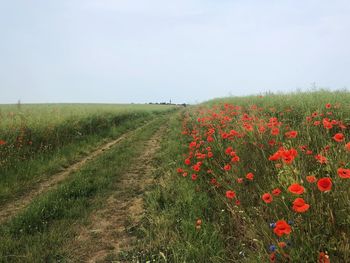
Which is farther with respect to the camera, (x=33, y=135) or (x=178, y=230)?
(x=33, y=135)

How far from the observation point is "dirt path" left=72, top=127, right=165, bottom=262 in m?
3.36

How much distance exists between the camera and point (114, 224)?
4.09 m

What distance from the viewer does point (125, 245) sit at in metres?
3.46

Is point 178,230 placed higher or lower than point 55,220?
higher

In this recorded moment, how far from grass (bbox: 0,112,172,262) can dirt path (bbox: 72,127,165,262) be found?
0.16 m

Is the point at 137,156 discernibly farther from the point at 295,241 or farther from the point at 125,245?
the point at 295,241

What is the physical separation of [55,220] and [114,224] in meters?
0.92

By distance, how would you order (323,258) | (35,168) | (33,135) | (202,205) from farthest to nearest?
(33,135) → (35,168) → (202,205) → (323,258)

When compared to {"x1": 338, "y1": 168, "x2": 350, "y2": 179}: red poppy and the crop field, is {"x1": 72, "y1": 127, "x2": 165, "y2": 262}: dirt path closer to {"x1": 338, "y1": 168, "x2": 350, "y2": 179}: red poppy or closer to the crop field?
the crop field

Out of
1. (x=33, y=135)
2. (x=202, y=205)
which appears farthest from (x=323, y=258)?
(x=33, y=135)

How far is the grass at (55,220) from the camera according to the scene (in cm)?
324

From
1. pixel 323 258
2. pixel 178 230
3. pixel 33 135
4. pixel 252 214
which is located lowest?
pixel 178 230

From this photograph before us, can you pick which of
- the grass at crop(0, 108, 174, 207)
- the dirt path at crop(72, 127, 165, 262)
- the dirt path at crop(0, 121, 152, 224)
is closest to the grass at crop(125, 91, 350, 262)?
the dirt path at crop(72, 127, 165, 262)

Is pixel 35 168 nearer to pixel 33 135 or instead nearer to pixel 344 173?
pixel 33 135
